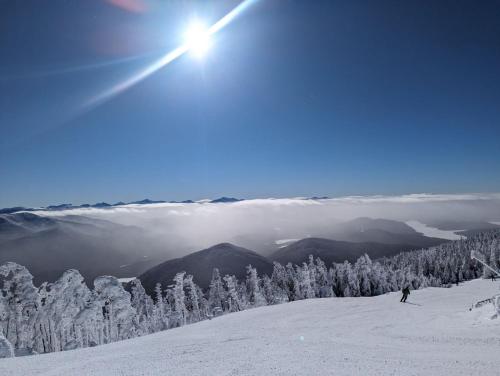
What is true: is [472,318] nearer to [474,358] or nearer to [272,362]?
[474,358]

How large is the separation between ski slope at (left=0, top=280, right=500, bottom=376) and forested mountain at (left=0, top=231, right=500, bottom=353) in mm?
21051

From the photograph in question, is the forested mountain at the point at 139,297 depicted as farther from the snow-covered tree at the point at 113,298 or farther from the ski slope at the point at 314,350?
the ski slope at the point at 314,350

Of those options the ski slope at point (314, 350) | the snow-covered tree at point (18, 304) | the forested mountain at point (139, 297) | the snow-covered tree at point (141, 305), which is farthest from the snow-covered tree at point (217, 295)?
the ski slope at point (314, 350)

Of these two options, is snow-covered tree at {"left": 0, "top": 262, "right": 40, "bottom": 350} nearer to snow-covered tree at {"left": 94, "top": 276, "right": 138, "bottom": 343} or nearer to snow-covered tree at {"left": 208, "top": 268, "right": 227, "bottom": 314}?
snow-covered tree at {"left": 94, "top": 276, "right": 138, "bottom": 343}

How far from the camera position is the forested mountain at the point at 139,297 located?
47781 millimetres

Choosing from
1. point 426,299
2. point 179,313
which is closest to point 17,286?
point 179,313

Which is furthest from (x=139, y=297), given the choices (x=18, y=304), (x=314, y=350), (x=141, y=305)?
(x=314, y=350)

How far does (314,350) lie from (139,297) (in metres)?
82.7

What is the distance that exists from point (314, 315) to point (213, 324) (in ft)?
26.2

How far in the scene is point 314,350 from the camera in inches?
565

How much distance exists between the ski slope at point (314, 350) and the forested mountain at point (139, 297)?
21.1 m

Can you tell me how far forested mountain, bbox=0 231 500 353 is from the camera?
47781 mm

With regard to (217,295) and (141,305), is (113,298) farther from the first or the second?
(217,295)

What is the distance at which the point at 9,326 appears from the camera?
153 feet
